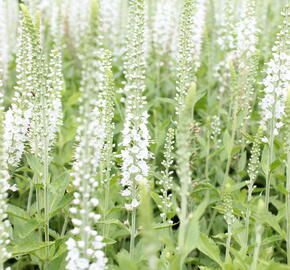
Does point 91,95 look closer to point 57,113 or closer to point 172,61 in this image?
point 57,113

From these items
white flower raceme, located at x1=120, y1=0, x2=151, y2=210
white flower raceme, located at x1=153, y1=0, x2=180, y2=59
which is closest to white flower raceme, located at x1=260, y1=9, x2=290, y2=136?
white flower raceme, located at x1=120, y1=0, x2=151, y2=210

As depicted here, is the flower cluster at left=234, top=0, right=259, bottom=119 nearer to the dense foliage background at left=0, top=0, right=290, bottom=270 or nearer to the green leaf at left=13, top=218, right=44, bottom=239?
the dense foliage background at left=0, top=0, right=290, bottom=270

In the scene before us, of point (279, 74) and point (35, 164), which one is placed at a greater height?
point (279, 74)

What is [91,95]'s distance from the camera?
3217mm

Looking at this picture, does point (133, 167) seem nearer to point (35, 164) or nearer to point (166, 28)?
point (35, 164)

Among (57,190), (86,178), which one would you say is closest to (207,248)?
(57,190)

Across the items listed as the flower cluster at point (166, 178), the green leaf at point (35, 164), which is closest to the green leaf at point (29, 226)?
the green leaf at point (35, 164)

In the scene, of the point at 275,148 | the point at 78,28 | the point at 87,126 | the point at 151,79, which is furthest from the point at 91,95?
the point at 78,28

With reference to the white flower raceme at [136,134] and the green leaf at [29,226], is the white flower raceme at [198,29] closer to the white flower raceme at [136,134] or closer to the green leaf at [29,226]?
the white flower raceme at [136,134]

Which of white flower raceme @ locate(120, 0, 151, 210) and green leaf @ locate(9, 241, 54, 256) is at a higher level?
white flower raceme @ locate(120, 0, 151, 210)

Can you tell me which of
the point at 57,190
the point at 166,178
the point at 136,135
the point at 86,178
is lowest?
the point at 57,190

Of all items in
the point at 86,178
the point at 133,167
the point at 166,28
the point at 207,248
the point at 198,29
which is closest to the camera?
the point at 86,178

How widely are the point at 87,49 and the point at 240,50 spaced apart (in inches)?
185

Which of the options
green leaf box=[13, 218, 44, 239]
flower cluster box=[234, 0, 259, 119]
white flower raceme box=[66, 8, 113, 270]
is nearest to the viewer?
white flower raceme box=[66, 8, 113, 270]
